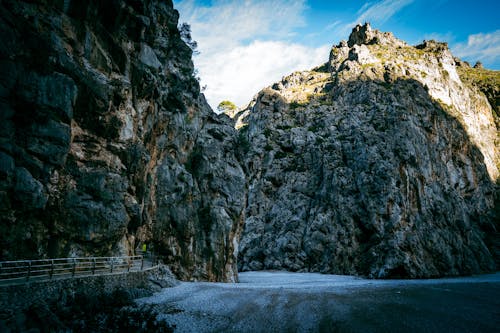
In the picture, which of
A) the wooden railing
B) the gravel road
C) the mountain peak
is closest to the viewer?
the wooden railing

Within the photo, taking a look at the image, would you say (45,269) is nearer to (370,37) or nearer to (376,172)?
(376,172)

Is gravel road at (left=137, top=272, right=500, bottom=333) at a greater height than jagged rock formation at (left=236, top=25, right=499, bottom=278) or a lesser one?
lesser

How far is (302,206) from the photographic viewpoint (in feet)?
235

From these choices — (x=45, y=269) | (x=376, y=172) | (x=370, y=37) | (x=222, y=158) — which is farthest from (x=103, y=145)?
(x=370, y=37)

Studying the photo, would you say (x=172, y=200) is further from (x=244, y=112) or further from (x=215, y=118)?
(x=244, y=112)

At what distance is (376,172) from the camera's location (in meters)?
64.6

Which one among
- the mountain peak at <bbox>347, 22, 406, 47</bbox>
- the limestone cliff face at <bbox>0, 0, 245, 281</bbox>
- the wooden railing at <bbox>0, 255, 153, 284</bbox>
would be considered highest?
the mountain peak at <bbox>347, 22, 406, 47</bbox>

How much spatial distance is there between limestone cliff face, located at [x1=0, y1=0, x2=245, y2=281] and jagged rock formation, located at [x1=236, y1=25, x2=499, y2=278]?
72.6ft

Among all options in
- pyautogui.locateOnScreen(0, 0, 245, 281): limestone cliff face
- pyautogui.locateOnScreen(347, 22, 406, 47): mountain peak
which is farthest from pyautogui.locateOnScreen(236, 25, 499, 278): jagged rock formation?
pyautogui.locateOnScreen(0, 0, 245, 281): limestone cliff face

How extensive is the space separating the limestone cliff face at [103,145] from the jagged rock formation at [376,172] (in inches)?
871

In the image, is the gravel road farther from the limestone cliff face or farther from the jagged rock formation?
the jagged rock formation

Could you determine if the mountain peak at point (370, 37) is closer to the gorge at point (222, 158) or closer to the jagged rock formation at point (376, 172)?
the gorge at point (222, 158)

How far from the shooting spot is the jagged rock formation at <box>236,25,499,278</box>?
5969cm

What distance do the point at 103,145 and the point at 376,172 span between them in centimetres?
5435
